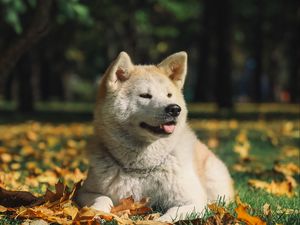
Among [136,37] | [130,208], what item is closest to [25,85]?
[136,37]

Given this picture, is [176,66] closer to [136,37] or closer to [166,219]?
[166,219]

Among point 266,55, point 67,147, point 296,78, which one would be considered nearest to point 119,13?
point 67,147

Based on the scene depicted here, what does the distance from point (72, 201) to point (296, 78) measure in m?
34.8

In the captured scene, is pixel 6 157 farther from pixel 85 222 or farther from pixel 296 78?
pixel 296 78

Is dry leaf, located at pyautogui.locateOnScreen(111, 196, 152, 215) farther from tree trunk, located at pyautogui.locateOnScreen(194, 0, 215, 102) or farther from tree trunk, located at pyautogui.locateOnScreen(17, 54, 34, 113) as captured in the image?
tree trunk, located at pyautogui.locateOnScreen(194, 0, 215, 102)

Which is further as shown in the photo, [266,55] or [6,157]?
[266,55]

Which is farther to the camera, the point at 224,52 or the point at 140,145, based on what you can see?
the point at 224,52

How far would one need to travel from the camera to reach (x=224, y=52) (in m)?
22.7

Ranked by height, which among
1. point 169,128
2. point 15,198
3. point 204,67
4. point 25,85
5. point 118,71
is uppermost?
point 118,71

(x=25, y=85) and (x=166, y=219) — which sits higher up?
(x=166, y=219)

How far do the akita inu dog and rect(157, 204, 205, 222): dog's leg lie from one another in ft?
0.04

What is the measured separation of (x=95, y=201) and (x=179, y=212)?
0.68m

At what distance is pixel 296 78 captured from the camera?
3819 centimetres

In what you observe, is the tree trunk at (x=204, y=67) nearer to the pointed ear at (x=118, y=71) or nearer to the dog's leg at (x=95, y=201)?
the pointed ear at (x=118, y=71)
